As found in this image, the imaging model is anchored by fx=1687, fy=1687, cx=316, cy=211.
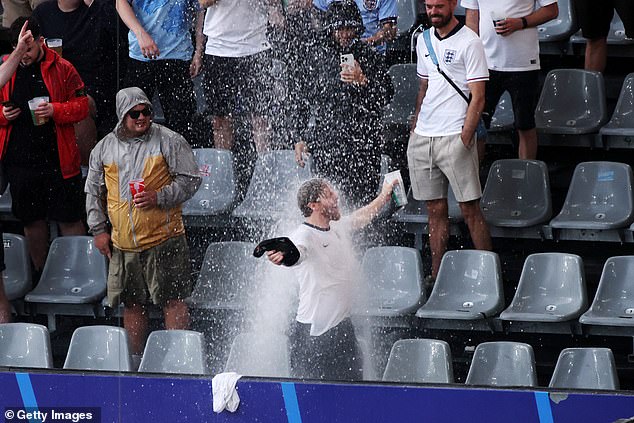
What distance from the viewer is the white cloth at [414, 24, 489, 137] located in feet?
23.9

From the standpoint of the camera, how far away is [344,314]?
707cm

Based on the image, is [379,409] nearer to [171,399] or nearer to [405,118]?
[171,399]

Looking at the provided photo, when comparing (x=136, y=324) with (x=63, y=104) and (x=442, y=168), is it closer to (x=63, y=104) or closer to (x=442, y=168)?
(x=63, y=104)

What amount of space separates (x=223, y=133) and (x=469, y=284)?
5.23 ft

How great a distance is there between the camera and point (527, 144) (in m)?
7.87

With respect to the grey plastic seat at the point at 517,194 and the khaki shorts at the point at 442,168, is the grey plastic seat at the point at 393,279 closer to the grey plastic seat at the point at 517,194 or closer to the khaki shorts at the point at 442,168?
the khaki shorts at the point at 442,168

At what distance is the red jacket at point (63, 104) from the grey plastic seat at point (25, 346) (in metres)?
Result: 0.96

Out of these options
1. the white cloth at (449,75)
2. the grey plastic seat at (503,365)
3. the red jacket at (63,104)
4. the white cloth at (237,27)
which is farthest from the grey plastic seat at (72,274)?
the grey plastic seat at (503,365)

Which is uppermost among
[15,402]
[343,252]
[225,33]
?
[225,33]

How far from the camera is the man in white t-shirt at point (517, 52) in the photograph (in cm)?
778

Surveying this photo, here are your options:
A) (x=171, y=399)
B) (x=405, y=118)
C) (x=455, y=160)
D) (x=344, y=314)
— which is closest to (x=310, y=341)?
(x=344, y=314)

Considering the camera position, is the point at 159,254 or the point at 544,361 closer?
the point at 544,361

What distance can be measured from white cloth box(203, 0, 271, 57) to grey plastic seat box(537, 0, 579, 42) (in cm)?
144

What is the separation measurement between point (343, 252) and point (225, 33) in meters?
1.57
